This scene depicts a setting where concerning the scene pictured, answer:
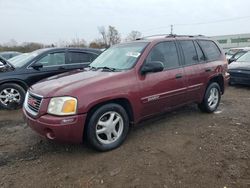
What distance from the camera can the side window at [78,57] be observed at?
7555mm

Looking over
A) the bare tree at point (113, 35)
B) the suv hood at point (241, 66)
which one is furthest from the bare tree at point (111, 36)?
the suv hood at point (241, 66)

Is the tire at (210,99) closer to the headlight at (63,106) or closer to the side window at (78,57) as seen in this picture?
the headlight at (63,106)

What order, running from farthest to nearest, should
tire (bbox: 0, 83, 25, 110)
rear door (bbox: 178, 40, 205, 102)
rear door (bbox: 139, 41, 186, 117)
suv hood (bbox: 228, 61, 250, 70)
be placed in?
1. suv hood (bbox: 228, 61, 250, 70)
2. tire (bbox: 0, 83, 25, 110)
3. rear door (bbox: 178, 40, 205, 102)
4. rear door (bbox: 139, 41, 186, 117)

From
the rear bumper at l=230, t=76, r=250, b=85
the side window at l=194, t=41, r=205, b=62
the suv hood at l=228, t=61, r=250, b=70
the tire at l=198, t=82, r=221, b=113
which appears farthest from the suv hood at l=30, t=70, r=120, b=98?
the suv hood at l=228, t=61, r=250, b=70

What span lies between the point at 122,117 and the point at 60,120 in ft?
3.36

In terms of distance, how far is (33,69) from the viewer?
6.87m

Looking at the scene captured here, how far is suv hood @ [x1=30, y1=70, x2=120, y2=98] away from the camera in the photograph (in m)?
3.70

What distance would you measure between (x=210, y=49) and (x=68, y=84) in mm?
3604

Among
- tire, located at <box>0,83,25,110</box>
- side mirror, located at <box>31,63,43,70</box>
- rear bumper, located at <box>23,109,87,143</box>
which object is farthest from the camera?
side mirror, located at <box>31,63,43,70</box>

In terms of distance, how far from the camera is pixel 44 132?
3695 millimetres

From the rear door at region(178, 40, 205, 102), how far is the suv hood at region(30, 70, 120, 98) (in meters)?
1.73

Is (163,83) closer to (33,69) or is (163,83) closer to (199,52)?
(199,52)

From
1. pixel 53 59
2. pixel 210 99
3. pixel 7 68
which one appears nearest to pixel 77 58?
pixel 53 59

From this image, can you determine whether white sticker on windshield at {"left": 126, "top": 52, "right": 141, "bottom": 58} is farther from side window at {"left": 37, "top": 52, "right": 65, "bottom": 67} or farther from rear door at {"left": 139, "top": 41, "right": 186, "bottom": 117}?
side window at {"left": 37, "top": 52, "right": 65, "bottom": 67}
